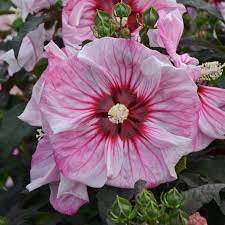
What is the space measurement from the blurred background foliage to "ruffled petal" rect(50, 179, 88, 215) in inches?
1.2

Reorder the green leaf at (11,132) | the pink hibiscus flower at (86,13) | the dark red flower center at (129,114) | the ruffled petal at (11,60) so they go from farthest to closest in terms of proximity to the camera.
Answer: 1. the ruffled petal at (11,60)
2. the green leaf at (11,132)
3. the pink hibiscus flower at (86,13)
4. the dark red flower center at (129,114)

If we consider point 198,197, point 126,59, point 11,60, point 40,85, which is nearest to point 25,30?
point 11,60

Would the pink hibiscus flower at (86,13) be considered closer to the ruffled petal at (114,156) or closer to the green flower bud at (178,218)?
the ruffled petal at (114,156)

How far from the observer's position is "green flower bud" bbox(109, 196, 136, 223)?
1.01m

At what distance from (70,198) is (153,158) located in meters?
0.18

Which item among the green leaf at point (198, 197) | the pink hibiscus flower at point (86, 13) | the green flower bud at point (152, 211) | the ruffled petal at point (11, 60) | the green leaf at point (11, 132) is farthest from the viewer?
the ruffled petal at point (11, 60)

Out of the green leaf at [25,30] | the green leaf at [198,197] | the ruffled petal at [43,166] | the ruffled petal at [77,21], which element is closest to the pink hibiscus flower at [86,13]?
the ruffled petal at [77,21]

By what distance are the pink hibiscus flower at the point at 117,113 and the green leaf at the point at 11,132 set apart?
0.35 meters

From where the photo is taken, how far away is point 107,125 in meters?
1.23

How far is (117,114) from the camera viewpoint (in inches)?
47.3

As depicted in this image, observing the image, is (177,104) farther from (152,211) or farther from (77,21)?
(77,21)

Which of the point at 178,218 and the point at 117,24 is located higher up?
the point at 117,24

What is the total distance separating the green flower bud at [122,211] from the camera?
1.01 metres

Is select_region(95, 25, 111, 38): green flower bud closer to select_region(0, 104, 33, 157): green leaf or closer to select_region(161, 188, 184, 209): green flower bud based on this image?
select_region(161, 188, 184, 209): green flower bud
